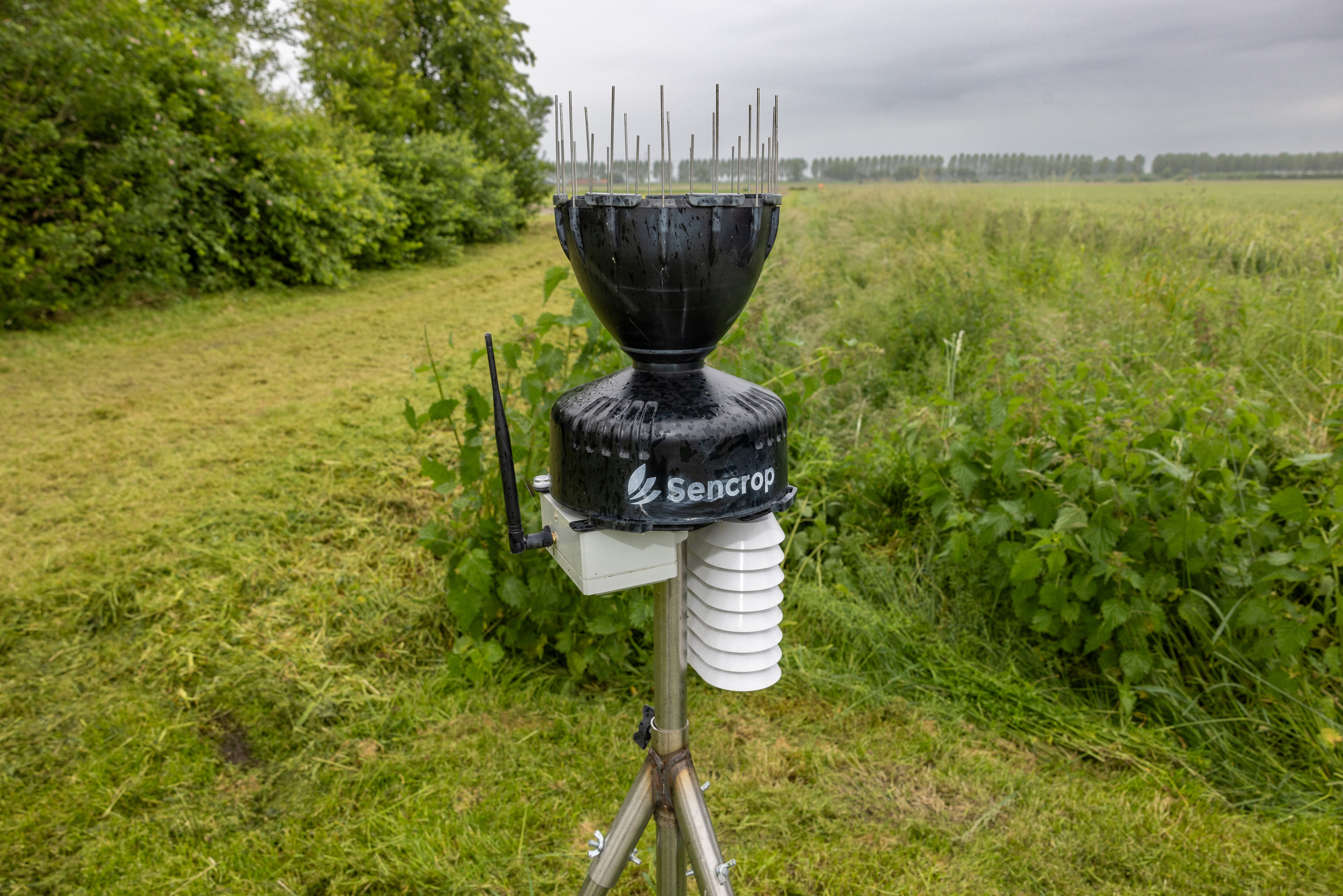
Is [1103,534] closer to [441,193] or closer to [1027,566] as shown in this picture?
[1027,566]

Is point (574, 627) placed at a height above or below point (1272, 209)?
below

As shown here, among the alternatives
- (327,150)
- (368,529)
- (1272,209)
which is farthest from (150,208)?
(1272,209)

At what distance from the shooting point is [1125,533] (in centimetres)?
221

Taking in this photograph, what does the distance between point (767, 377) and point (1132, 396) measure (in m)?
1.17

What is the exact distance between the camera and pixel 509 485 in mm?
1026

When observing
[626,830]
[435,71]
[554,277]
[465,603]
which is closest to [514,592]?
[465,603]

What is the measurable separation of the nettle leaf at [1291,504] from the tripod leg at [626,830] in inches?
69.9

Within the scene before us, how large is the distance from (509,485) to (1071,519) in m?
1.74

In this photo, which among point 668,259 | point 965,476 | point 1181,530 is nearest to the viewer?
point 668,259

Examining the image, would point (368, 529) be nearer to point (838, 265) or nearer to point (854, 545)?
point (854, 545)

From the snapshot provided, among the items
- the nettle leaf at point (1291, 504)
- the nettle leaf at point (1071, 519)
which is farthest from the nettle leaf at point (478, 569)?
the nettle leaf at point (1291, 504)

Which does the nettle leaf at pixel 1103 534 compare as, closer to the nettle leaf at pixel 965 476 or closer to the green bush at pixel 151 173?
the nettle leaf at pixel 965 476

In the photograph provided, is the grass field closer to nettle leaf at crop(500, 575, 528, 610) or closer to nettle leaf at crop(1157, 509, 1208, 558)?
nettle leaf at crop(500, 575, 528, 610)

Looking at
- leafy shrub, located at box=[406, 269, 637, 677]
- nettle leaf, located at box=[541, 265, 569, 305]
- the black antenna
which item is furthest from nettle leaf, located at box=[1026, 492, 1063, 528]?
the black antenna
